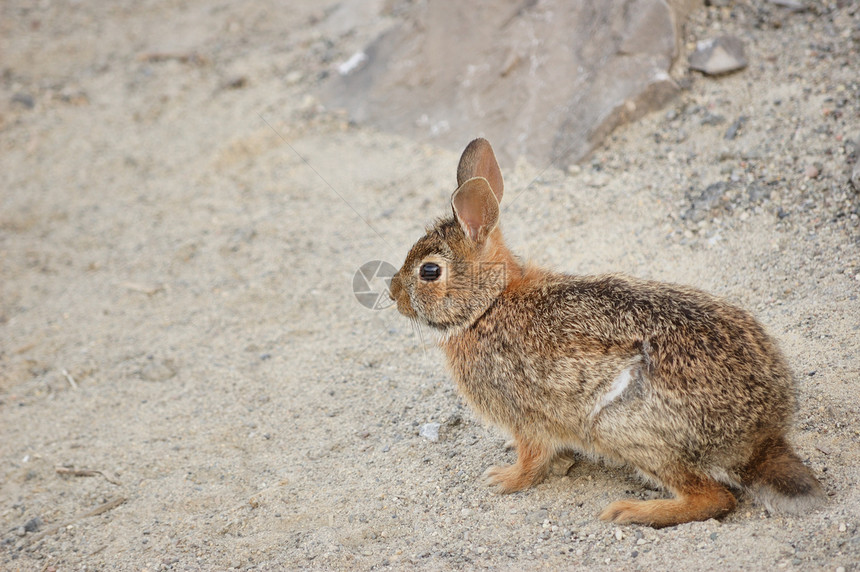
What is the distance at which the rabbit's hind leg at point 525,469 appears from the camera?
13.6 ft

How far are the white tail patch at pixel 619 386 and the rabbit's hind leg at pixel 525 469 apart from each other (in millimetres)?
619

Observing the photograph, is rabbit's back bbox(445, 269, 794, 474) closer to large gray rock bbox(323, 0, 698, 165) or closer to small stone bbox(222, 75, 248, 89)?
large gray rock bbox(323, 0, 698, 165)

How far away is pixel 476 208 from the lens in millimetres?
4219

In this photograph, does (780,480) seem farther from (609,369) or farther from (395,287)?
(395,287)

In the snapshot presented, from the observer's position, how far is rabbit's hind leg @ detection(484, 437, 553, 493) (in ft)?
13.6

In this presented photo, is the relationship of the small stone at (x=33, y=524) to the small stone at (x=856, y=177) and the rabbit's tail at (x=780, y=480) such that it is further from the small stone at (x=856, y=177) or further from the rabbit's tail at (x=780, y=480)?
the small stone at (x=856, y=177)

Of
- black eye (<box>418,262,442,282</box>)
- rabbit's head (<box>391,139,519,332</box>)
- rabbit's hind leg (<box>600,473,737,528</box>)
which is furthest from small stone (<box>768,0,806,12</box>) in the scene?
rabbit's hind leg (<box>600,473,737,528</box>)

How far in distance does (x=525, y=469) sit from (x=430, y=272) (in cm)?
124

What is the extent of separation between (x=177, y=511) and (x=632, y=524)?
2.64 metres

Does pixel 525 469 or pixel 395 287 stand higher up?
pixel 395 287

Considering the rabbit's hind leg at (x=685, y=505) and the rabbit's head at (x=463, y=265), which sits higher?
the rabbit's head at (x=463, y=265)

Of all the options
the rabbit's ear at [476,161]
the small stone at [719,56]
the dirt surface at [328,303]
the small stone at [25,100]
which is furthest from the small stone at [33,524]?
the small stone at [25,100]

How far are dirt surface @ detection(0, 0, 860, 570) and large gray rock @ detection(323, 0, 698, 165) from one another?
25cm

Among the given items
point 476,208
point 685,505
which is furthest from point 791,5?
point 685,505
